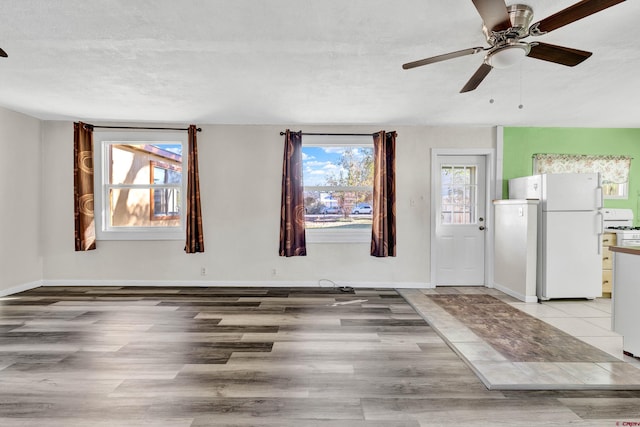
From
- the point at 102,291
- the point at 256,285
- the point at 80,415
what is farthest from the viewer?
the point at 256,285

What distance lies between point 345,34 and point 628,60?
2.42m

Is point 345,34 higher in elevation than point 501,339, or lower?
higher

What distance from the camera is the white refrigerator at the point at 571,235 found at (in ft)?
13.2

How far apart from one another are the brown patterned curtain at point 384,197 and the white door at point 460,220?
764 mm

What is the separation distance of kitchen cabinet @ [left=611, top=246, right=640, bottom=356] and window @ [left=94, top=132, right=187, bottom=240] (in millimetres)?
4922

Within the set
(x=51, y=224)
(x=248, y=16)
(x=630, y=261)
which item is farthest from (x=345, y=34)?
(x=51, y=224)

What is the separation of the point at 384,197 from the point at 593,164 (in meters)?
3.14

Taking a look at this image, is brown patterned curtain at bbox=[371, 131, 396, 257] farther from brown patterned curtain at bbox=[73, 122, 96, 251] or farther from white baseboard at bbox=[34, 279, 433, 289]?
A: brown patterned curtain at bbox=[73, 122, 96, 251]

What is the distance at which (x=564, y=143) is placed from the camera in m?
4.84

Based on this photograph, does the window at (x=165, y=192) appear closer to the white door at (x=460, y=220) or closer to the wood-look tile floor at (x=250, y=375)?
the wood-look tile floor at (x=250, y=375)

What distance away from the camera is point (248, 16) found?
7.10 feet

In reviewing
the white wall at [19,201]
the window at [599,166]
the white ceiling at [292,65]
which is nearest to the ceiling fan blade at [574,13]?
the white ceiling at [292,65]

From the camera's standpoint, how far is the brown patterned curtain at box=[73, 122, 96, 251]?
15.1ft

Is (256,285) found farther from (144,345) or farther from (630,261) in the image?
(630,261)
